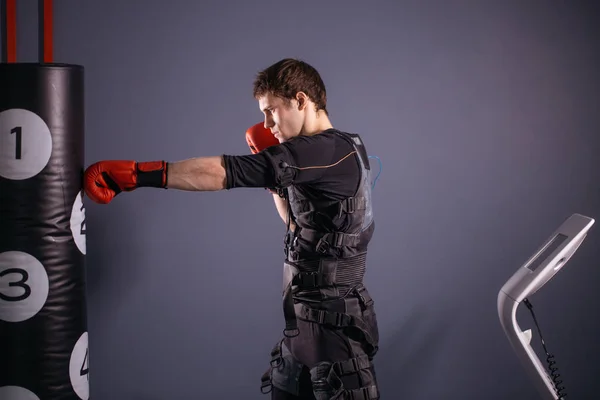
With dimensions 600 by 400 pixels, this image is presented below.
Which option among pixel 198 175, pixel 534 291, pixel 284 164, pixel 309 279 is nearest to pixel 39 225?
pixel 198 175

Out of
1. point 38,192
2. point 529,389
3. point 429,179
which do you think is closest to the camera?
point 38,192

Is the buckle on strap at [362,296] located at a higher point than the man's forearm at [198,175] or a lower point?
lower

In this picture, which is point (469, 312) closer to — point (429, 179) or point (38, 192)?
point (429, 179)

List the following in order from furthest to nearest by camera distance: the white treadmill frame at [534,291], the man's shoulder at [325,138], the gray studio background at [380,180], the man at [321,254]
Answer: the gray studio background at [380,180] < the white treadmill frame at [534,291] < the man at [321,254] < the man's shoulder at [325,138]

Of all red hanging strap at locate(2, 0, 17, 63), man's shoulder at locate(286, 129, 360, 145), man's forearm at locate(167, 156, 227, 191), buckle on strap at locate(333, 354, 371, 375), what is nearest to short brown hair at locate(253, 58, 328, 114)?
man's shoulder at locate(286, 129, 360, 145)

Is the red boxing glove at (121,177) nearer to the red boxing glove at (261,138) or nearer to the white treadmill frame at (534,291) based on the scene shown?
the red boxing glove at (261,138)

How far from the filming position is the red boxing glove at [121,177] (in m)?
1.90

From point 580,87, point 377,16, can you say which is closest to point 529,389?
point 580,87

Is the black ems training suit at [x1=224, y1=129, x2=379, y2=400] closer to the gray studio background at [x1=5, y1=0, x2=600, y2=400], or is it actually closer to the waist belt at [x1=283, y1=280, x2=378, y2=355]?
the waist belt at [x1=283, y1=280, x2=378, y2=355]

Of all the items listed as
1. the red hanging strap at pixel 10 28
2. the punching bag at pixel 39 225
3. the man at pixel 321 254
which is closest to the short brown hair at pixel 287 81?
the man at pixel 321 254

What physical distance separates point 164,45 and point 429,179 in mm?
1422

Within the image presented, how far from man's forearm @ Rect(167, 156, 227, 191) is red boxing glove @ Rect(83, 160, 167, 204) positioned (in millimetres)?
27

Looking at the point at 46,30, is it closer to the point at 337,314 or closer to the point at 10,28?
the point at 10,28

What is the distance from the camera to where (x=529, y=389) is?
11.8ft
